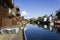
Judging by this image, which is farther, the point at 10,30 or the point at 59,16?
the point at 59,16

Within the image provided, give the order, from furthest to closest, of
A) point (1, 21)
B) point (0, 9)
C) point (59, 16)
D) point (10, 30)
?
point (59, 16) → point (1, 21) → point (0, 9) → point (10, 30)

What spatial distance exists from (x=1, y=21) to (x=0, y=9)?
2.88 meters

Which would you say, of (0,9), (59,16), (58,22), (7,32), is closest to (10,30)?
(7,32)

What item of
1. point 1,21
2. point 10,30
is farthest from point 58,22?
point 10,30

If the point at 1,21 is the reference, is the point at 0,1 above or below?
above

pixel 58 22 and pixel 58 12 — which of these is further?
pixel 58 12

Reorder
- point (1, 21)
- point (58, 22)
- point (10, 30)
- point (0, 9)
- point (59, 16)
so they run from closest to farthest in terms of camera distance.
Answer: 1. point (10, 30)
2. point (0, 9)
3. point (1, 21)
4. point (58, 22)
5. point (59, 16)

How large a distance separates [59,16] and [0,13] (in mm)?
81831

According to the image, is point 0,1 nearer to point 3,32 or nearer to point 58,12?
point 3,32

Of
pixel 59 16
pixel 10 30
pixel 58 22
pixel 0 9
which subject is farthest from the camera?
pixel 59 16

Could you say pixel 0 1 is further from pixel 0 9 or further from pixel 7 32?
pixel 7 32

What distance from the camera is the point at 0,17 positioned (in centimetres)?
2869

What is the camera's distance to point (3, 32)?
23219mm

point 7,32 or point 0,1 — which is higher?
point 0,1
